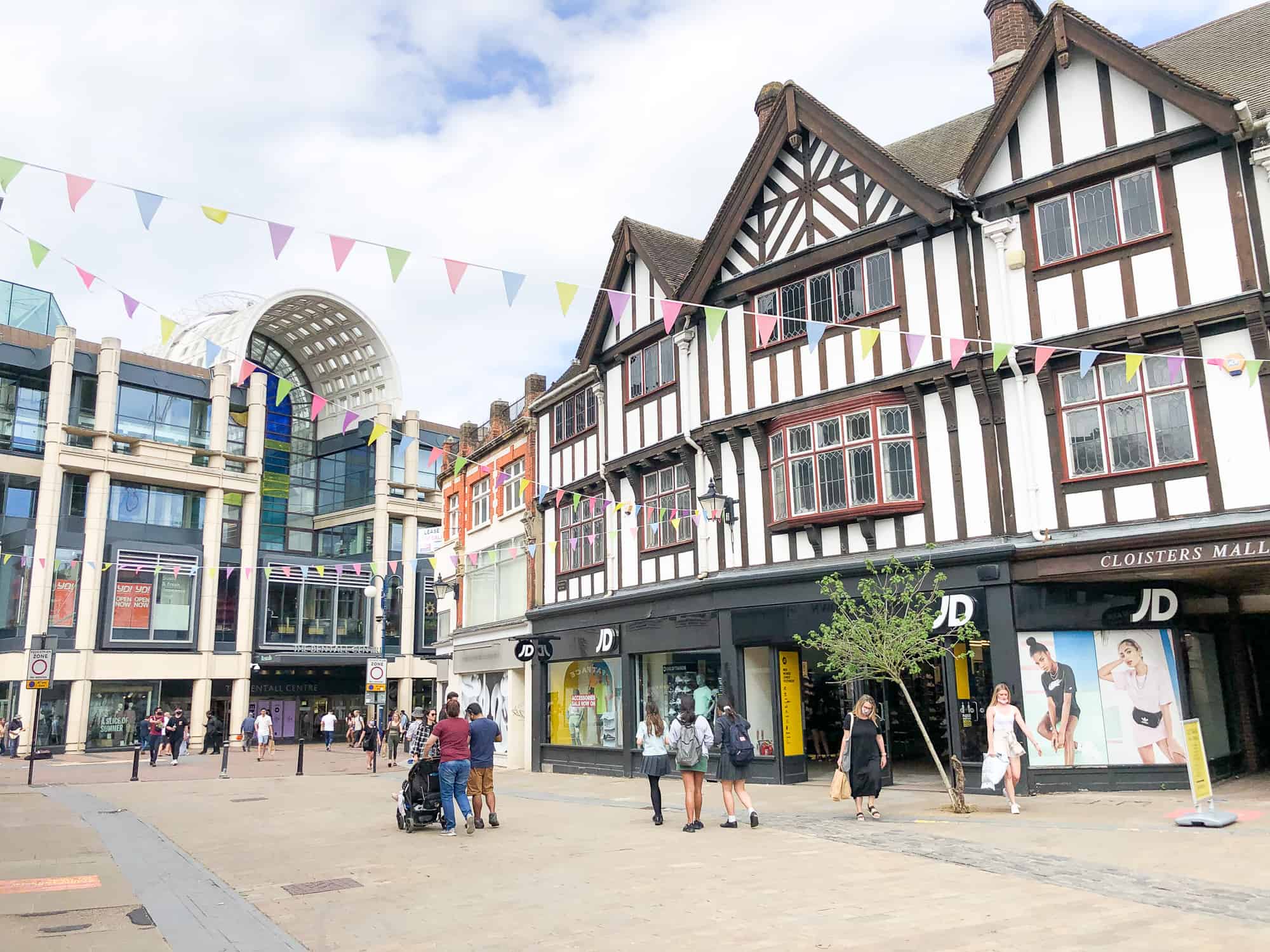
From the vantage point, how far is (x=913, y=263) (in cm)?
1716

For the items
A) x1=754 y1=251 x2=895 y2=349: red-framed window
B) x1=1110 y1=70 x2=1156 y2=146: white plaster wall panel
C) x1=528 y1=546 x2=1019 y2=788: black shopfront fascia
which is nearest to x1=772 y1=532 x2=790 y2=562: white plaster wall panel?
x1=528 y1=546 x2=1019 y2=788: black shopfront fascia

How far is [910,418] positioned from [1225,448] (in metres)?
4.64

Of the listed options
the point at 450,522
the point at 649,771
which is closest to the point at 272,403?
the point at 450,522

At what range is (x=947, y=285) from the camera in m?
16.7

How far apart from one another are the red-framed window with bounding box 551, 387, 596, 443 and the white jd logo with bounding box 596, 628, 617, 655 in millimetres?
5127

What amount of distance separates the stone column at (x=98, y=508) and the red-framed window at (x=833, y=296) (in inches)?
1375

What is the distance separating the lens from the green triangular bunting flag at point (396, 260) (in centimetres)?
1150

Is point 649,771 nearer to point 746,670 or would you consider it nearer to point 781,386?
point 746,670

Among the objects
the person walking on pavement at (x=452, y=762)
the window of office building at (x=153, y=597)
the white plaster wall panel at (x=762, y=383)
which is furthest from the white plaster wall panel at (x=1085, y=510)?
the window of office building at (x=153, y=597)

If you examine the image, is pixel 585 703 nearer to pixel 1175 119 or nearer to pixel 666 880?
pixel 666 880

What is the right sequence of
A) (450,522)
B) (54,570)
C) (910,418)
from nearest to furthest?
(910,418) → (450,522) → (54,570)

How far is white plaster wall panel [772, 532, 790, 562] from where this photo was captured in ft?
60.5

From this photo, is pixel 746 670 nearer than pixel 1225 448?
No

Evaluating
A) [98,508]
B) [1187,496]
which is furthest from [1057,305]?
[98,508]
